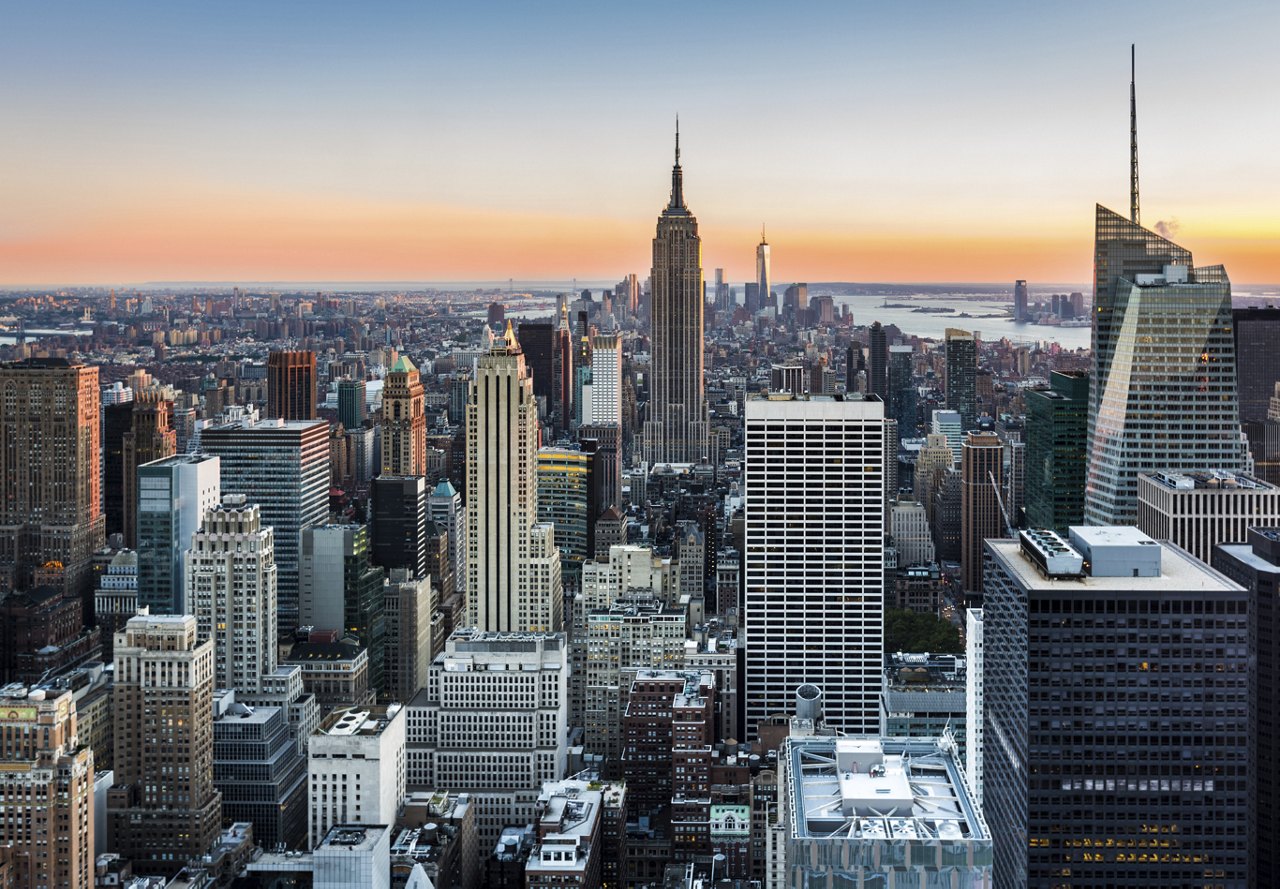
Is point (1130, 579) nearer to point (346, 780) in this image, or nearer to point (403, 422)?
point (346, 780)

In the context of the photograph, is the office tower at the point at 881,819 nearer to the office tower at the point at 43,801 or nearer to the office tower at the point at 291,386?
the office tower at the point at 43,801

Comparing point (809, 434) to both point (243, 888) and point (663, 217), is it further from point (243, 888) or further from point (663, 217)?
point (663, 217)

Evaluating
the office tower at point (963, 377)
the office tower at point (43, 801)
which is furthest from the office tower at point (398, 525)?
the office tower at point (43, 801)

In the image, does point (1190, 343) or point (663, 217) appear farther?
point (663, 217)

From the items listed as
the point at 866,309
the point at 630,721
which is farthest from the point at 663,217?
the point at 630,721

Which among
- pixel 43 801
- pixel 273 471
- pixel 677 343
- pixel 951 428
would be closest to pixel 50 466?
pixel 273 471

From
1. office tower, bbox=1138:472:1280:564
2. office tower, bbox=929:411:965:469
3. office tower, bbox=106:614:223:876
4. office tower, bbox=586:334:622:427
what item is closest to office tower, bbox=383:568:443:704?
office tower, bbox=106:614:223:876
